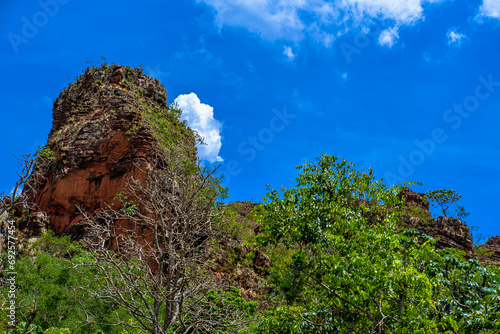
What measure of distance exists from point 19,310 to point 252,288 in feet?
55.2

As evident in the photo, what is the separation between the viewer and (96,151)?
35625 millimetres

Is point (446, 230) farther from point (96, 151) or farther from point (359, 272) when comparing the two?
point (96, 151)

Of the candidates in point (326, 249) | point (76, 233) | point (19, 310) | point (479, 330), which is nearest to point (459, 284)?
point (479, 330)

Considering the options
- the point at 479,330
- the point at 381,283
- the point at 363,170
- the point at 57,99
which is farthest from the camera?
the point at 57,99

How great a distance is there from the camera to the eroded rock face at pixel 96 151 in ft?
109

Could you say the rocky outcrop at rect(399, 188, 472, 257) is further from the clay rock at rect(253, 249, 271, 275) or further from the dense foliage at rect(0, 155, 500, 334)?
the dense foliage at rect(0, 155, 500, 334)

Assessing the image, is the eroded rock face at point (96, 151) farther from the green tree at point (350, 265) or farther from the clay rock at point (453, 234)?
the clay rock at point (453, 234)

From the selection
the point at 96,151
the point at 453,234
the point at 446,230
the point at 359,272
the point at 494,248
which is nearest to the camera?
the point at 359,272

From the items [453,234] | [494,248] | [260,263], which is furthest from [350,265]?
[494,248]

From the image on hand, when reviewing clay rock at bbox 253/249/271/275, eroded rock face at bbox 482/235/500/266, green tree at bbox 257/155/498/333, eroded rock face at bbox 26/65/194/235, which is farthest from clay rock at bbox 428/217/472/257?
eroded rock face at bbox 26/65/194/235

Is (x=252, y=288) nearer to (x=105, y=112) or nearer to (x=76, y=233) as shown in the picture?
(x=76, y=233)

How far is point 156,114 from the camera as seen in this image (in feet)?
131

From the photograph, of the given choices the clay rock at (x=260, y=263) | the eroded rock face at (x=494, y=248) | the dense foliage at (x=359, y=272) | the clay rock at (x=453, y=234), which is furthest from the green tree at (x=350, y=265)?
the eroded rock face at (x=494, y=248)

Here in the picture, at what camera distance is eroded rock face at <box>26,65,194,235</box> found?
109 ft
